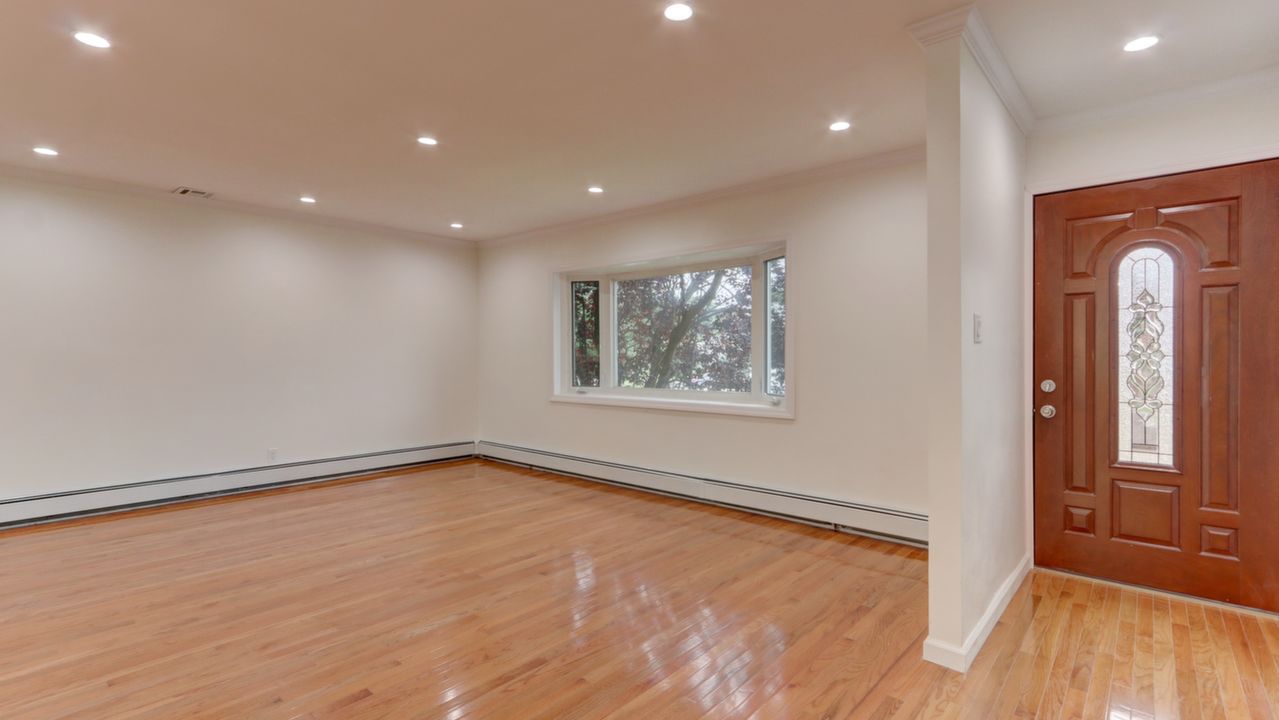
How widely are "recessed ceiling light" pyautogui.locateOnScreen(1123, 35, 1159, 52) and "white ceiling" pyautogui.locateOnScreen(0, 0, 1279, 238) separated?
2.5 inches

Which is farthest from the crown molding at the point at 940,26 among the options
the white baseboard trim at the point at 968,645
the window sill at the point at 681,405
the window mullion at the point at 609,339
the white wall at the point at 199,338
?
the white wall at the point at 199,338

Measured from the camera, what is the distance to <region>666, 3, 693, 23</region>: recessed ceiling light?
2.16 m

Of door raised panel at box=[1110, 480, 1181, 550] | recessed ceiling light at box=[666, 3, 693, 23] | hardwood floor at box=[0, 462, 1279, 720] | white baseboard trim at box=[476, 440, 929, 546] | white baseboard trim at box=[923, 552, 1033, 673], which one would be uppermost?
recessed ceiling light at box=[666, 3, 693, 23]

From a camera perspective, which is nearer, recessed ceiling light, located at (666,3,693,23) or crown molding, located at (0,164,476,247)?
recessed ceiling light, located at (666,3,693,23)

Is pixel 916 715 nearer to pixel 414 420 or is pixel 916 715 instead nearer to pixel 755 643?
pixel 755 643

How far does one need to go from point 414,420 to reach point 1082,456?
5.76 m

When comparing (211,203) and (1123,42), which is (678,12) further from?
(211,203)

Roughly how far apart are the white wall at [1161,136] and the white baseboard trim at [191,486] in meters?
5.89

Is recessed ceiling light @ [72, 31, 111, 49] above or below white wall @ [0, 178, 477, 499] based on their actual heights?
above

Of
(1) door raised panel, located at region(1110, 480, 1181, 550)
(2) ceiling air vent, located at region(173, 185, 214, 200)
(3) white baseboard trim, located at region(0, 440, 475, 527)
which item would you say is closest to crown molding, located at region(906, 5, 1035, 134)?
(1) door raised panel, located at region(1110, 480, 1181, 550)

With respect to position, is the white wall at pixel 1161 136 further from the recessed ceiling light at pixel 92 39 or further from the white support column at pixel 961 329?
the recessed ceiling light at pixel 92 39

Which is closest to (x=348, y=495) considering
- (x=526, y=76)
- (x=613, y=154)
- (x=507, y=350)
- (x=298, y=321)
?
(x=298, y=321)

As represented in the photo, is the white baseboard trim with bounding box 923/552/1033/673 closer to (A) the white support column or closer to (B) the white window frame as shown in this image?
(A) the white support column

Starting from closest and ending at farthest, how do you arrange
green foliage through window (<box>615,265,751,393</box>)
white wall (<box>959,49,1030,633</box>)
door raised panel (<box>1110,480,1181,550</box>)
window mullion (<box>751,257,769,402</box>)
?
white wall (<box>959,49,1030,633</box>) < door raised panel (<box>1110,480,1181,550</box>) < window mullion (<box>751,257,769,402</box>) < green foliage through window (<box>615,265,751,393</box>)
